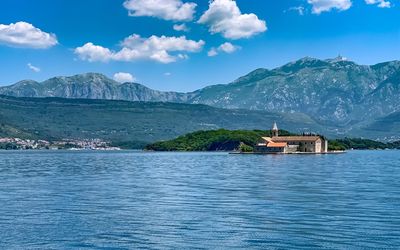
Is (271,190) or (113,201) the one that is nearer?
(113,201)

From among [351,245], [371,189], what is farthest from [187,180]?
[351,245]

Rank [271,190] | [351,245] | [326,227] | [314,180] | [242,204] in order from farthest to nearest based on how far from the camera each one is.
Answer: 1. [314,180]
2. [271,190]
3. [242,204]
4. [326,227]
5. [351,245]

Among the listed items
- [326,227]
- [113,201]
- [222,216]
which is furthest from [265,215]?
[113,201]

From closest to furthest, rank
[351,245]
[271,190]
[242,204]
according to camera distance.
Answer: [351,245], [242,204], [271,190]

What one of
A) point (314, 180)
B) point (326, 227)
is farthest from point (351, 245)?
point (314, 180)

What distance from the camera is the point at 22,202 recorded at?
189ft

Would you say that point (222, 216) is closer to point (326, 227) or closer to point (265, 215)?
point (265, 215)

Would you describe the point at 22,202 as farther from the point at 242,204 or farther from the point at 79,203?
the point at 242,204

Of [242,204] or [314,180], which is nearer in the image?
[242,204]

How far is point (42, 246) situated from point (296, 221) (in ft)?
59.9

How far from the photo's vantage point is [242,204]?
55.3 metres

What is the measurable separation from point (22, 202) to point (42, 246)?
873 inches

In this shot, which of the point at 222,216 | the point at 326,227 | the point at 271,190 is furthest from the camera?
the point at 271,190

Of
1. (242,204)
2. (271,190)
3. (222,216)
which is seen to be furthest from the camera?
(271,190)
